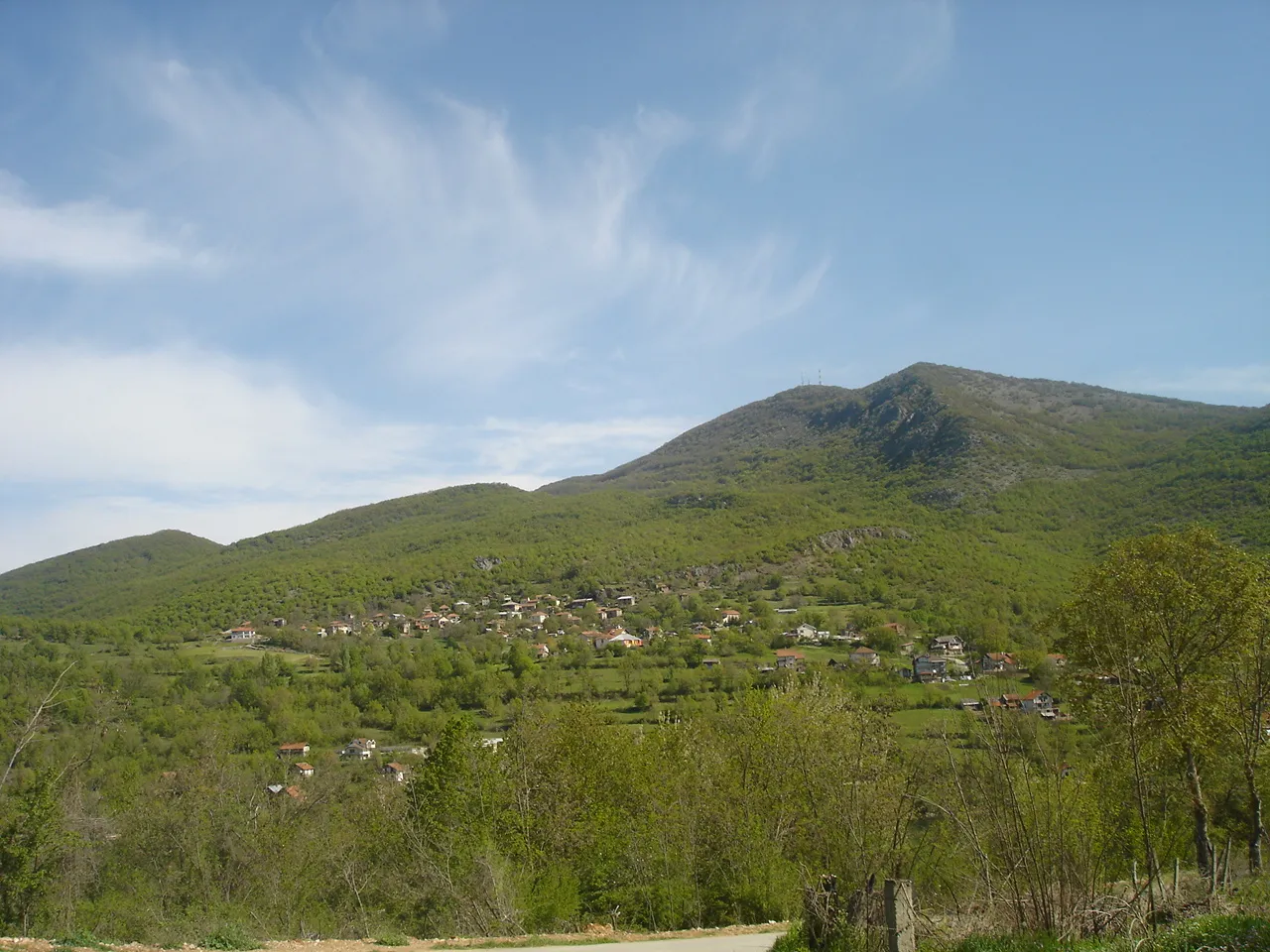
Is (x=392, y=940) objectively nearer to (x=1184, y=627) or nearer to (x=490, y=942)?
(x=490, y=942)

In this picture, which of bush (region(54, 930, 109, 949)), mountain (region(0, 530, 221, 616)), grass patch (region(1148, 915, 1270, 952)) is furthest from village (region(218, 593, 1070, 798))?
mountain (region(0, 530, 221, 616))

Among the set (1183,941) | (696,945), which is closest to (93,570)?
(696,945)

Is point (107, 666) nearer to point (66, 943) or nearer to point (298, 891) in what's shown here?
point (298, 891)

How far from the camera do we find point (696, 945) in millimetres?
9328

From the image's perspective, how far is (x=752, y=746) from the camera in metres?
16.8

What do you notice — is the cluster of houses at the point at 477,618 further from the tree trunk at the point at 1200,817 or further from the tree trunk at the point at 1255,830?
the tree trunk at the point at 1200,817

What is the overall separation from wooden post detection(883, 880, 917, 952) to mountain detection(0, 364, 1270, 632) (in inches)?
2346

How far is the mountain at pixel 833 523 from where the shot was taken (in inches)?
3115

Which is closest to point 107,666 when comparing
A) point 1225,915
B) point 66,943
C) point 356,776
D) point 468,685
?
point 468,685

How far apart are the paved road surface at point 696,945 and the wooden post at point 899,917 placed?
Answer: 131 inches

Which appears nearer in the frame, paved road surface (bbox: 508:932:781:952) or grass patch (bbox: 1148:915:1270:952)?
grass patch (bbox: 1148:915:1270:952)

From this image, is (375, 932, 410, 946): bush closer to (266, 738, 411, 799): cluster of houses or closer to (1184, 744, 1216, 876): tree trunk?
(1184, 744, 1216, 876): tree trunk

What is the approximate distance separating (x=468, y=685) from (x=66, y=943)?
6117cm

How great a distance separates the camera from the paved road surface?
29.3 feet
